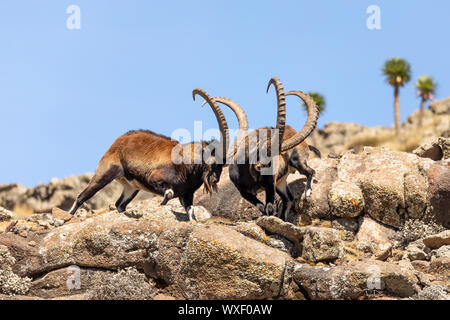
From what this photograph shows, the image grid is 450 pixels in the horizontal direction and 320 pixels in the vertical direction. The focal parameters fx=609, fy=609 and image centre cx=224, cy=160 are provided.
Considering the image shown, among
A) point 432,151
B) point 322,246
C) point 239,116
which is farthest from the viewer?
point 432,151

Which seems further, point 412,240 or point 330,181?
point 330,181

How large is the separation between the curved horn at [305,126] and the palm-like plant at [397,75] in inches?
1362

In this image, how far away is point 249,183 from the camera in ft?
41.0

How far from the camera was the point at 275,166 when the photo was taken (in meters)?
12.5

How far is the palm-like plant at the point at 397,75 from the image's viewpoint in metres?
46.0

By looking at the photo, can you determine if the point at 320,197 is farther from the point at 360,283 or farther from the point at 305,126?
the point at 360,283

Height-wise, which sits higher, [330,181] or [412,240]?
[330,181]

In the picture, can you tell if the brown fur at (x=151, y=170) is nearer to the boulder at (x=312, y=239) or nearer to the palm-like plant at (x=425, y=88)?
the boulder at (x=312, y=239)

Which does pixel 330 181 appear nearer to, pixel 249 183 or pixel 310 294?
pixel 249 183

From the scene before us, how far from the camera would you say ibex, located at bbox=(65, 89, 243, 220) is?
12.4m

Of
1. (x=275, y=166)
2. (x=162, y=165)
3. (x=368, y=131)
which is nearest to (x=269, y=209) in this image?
(x=275, y=166)

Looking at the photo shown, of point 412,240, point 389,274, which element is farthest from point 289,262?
point 412,240

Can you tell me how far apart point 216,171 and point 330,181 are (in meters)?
2.95

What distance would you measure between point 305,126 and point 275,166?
120 centimetres
